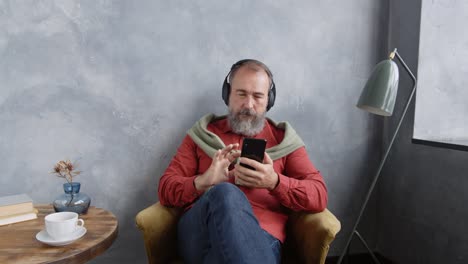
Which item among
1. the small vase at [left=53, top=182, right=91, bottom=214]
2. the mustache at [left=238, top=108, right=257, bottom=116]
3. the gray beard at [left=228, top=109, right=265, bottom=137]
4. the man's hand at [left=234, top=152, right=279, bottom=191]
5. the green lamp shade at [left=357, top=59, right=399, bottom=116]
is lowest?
the small vase at [left=53, top=182, right=91, bottom=214]

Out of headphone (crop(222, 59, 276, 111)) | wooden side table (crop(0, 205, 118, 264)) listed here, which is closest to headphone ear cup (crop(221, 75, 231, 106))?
headphone (crop(222, 59, 276, 111))

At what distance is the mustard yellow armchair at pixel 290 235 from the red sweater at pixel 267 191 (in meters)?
0.05

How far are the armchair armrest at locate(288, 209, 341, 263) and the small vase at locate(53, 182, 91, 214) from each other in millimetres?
860

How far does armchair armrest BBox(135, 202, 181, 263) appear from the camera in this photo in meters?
1.27

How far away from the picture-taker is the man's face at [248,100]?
1534 millimetres

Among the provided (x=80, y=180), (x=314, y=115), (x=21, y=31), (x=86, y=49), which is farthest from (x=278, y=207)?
(x=21, y=31)

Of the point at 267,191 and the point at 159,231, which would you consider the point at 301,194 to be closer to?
the point at 267,191

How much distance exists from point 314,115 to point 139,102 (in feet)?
3.18

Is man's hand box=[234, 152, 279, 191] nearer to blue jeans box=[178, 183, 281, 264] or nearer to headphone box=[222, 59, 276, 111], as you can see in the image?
blue jeans box=[178, 183, 281, 264]

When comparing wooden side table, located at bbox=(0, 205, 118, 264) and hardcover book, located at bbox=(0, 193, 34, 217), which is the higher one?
hardcover book, located at bbox=(0, 193, 34, 217)

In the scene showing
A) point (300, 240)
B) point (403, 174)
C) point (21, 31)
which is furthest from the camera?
point (403, 174)

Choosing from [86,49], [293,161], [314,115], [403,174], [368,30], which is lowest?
[403,174]

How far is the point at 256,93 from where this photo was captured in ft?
5.07

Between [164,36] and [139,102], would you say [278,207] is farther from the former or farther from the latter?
[164,36]
